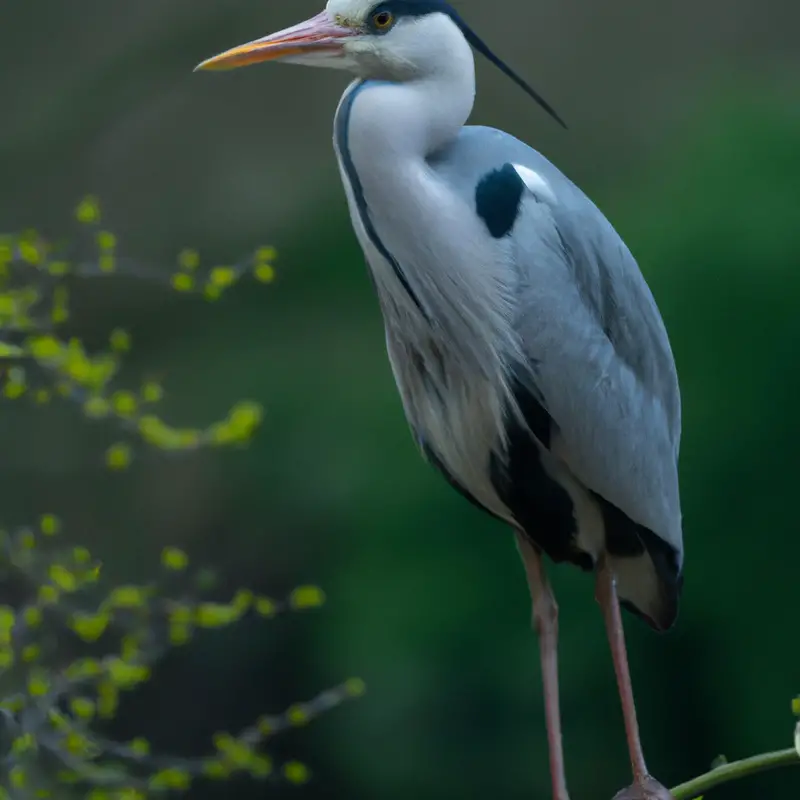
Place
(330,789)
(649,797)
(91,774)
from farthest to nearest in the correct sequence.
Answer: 1. (330,789)
2. (91,774)
3. (649,797)

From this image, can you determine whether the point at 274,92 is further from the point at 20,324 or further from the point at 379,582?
the point at 20,324

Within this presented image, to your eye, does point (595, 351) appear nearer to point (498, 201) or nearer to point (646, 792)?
point (498, 201)

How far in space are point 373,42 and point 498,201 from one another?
0.15 metres

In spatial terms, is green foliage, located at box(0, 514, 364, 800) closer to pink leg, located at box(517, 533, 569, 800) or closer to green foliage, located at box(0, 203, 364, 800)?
green foliage, located at box(0, 203, 364, 800)

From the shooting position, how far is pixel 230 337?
5.69ft

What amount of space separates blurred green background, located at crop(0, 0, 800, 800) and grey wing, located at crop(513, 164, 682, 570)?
57 centimetres

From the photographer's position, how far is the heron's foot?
0.99 meters

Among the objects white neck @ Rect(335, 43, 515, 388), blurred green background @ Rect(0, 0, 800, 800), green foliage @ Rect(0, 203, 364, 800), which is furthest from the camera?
blurred green background @ Rect(0, 0, 800, 800)

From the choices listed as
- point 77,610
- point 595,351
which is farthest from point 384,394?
point 595,351

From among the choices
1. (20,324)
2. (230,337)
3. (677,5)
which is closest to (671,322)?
(677,5)

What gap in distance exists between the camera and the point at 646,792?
1.00 m

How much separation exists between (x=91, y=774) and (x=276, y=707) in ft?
2.01

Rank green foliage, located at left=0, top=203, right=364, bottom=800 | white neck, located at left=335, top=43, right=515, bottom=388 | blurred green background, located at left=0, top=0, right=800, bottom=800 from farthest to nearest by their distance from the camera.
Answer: blurred green background, located at left=0, top=0, right=800, bottom=800
green foliage, located at left=0, top=203, right=364, bottom=800
white neck, located at left=335, top=43, right=515, bottom=388

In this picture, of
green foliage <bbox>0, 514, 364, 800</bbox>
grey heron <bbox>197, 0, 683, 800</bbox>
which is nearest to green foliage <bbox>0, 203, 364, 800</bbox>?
green foliage <bbox>0, 514, 364, 800</bbox>
